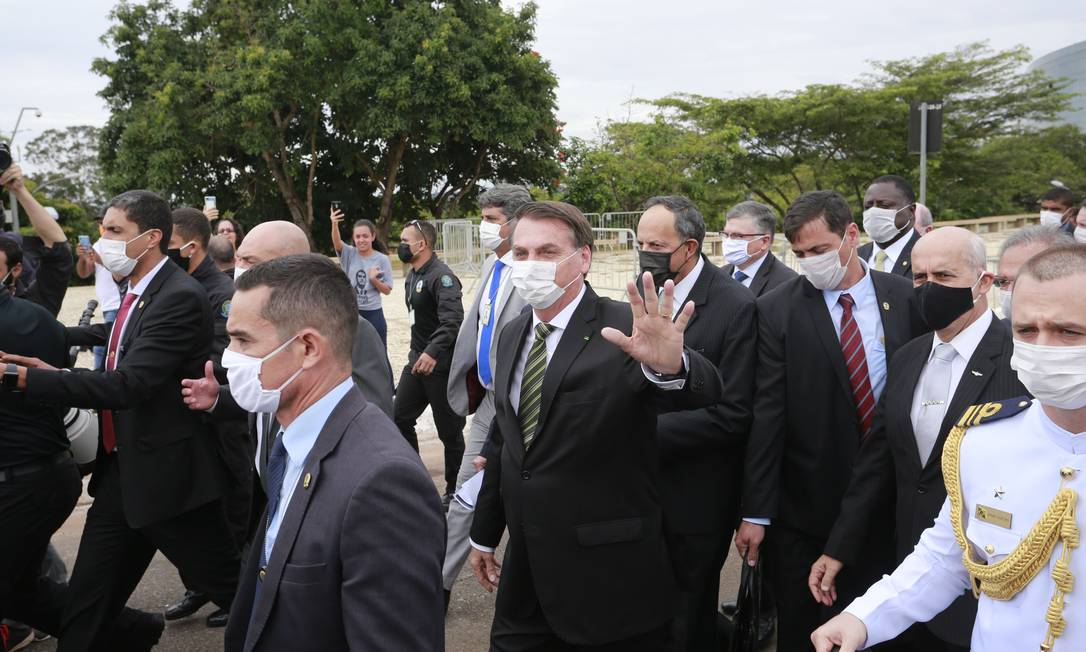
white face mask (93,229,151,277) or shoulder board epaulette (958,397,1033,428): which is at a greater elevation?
white face mask (93,229,151,277)

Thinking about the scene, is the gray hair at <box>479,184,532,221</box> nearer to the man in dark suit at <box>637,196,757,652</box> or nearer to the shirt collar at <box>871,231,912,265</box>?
the man in dark suit at <box>637,196,757,652</box>

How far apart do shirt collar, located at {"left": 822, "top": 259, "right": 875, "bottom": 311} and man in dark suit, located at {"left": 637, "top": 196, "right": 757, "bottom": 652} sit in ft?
1.17

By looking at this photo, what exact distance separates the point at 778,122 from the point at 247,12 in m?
18.8

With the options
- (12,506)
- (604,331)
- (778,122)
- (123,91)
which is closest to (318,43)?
(123,91)

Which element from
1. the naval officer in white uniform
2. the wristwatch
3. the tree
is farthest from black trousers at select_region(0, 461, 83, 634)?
the tree

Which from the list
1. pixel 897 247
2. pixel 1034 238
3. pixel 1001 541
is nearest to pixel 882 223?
pixel 897 247

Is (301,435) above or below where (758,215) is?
below

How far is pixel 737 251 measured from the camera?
6324mm

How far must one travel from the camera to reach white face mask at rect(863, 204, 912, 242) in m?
6.48

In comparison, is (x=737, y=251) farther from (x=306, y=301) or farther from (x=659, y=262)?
(x=306, y=301)

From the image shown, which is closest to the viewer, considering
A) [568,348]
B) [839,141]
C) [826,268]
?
[568,348]

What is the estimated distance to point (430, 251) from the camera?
7.31 m

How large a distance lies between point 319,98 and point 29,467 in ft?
75.9

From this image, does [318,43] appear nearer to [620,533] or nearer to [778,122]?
[778,122]
